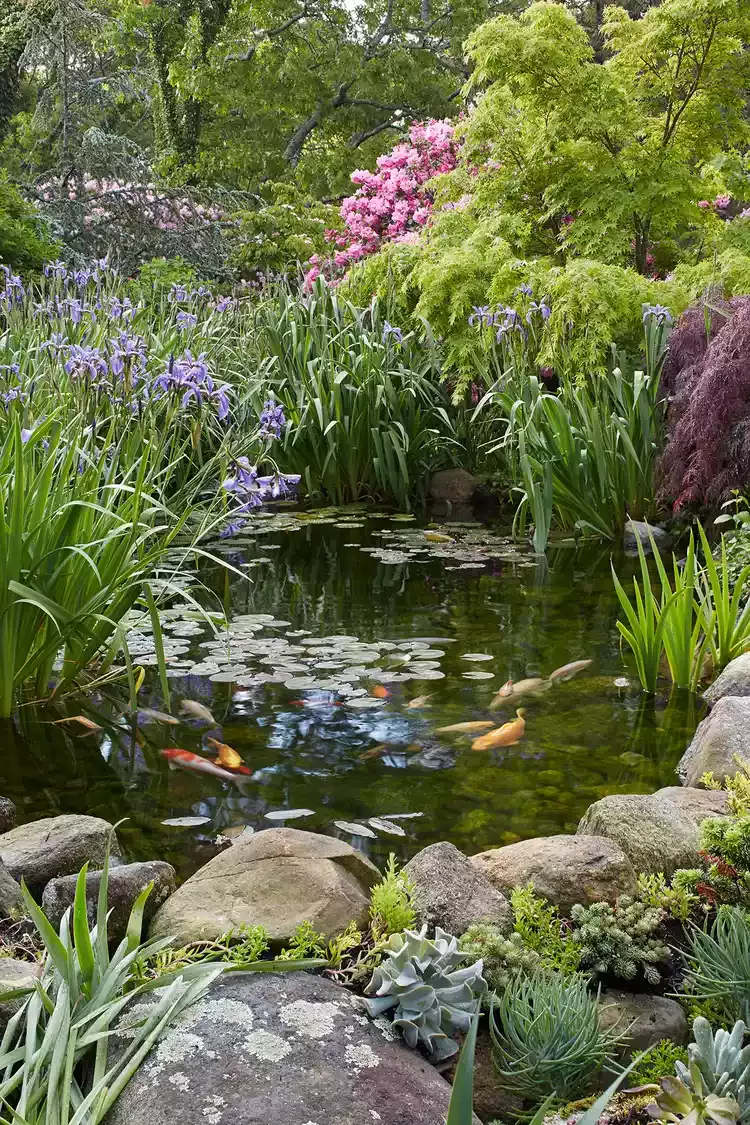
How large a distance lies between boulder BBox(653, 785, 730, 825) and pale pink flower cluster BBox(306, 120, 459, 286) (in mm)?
8391

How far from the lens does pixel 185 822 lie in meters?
2.45

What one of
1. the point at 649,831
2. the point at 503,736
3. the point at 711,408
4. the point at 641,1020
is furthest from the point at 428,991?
the point at 711,408

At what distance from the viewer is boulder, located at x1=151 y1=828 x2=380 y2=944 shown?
176 cm

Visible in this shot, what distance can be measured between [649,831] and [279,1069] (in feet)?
3.24

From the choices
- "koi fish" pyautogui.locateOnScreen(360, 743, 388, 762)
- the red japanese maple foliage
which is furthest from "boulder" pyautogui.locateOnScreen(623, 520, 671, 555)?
"koi fish" pyautogui.locateOnScreen(360, 743, 388, 762)

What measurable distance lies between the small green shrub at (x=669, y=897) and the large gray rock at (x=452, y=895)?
282mm

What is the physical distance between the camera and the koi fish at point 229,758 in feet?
8.97

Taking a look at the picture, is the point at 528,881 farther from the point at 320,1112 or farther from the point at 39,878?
the point at 39,878

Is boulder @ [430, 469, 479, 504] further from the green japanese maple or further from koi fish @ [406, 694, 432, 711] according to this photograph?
koi fish @ [406, 694, 432, 711]

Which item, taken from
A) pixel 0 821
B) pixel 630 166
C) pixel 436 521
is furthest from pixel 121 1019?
pixel 630 166

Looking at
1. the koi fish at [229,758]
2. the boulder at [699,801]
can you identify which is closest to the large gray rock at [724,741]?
the boulder at [699,801]

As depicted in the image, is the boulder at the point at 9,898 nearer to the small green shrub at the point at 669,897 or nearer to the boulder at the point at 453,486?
the small green shrub at the point at 669,897

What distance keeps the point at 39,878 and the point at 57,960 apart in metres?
0.59

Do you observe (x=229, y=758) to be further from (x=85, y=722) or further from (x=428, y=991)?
(x=428, y=991)
